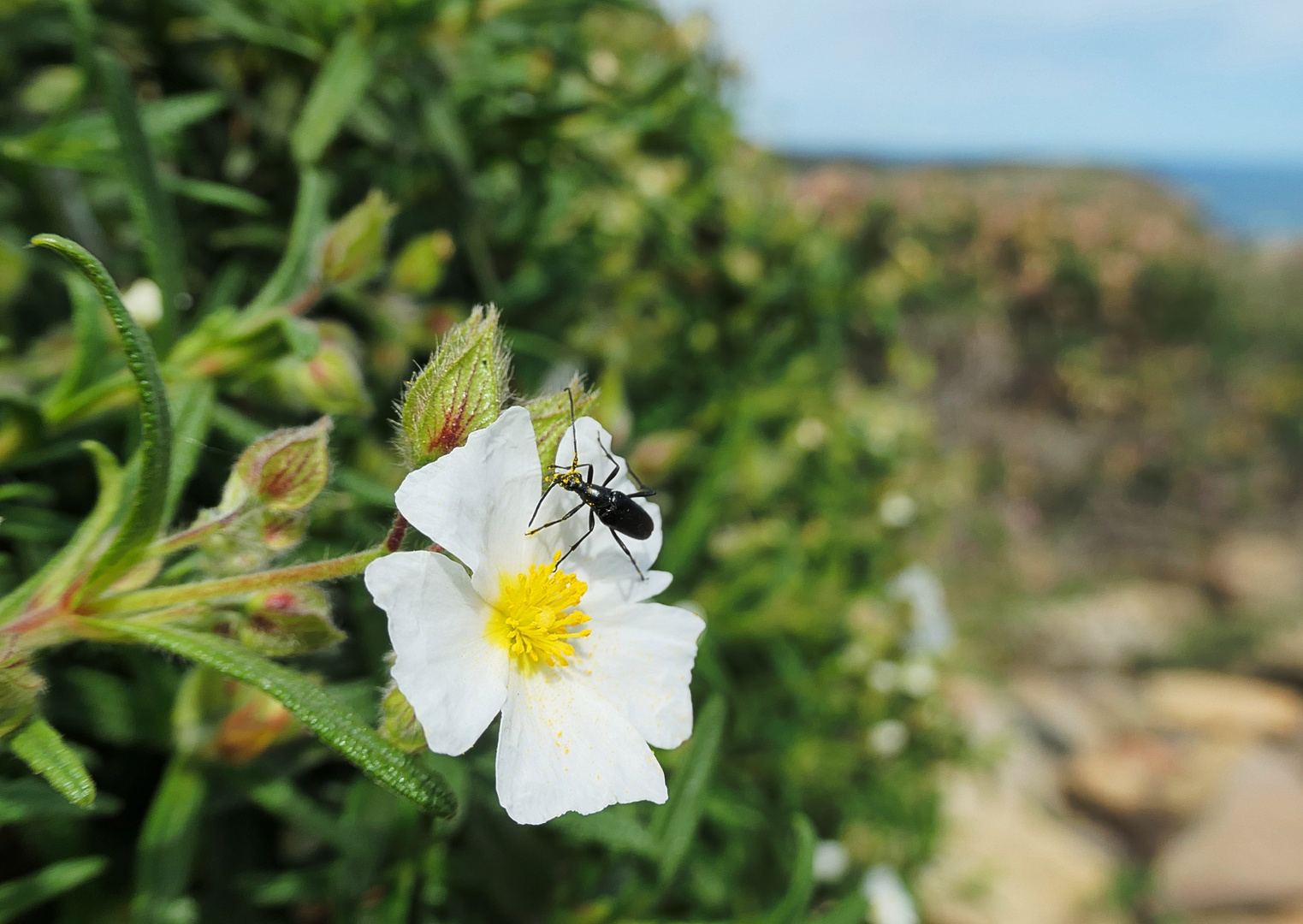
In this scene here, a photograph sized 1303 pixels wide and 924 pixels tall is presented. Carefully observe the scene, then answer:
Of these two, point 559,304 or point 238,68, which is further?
point 559,304

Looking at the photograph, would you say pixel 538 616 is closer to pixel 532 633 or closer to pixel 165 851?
pixel 532 633

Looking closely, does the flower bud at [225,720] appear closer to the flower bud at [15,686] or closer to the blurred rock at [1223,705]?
the flower bud at [15,686]

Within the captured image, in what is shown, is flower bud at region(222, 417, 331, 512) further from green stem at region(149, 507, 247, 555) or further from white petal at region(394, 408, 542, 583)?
white petal at region(394, 408, 542, 583)

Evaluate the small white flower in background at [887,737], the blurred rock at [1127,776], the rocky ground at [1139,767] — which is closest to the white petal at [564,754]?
the small white flower in background at [887,737]

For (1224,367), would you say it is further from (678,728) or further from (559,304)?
(678,728)

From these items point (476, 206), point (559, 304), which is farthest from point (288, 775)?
point (559, 304)

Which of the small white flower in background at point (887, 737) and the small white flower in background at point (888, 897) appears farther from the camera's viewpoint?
the small white flower in background at point (887, 737)

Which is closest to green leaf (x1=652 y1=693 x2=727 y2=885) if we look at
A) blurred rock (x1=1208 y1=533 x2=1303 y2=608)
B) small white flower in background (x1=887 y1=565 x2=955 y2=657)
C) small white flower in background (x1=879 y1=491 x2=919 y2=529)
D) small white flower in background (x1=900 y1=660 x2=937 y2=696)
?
A: small white flower in background (x1=900 y1=660 x2=937 y2=696)
